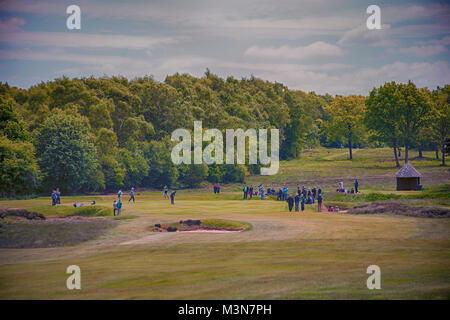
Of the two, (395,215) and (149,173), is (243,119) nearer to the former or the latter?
(149,173)

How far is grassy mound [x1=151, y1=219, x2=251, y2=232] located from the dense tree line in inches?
1558

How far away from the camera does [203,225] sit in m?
50.8

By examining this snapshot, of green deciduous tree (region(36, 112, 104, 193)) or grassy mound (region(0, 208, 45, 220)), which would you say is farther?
green deciduous tree (region(36, 112, 104, 193))

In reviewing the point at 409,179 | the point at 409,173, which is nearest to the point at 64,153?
the point at 409,173

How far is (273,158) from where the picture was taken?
471 ft

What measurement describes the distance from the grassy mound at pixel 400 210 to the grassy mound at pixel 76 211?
2789cm

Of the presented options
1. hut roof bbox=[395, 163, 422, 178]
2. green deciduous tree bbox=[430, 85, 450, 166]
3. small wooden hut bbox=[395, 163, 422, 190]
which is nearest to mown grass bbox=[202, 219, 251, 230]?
hut roof bbox=[395, 163, 422, 178]

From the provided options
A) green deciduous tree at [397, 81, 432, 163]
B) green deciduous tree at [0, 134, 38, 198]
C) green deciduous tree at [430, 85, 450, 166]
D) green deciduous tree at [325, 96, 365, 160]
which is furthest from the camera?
green deciduous tree at [325, 96, 365, 160]

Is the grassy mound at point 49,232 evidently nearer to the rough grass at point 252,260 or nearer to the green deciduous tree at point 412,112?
the rough grass at point 252,260

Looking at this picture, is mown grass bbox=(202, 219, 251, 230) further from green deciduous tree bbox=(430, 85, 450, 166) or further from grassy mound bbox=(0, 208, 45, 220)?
green deciduous tree bbox=(430, 85, 450, 166)

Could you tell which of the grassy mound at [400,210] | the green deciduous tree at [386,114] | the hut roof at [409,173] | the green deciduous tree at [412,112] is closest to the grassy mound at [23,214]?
the grassy mound at [400,210]

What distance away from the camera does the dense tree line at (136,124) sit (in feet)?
294

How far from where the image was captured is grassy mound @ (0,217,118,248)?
42.5 meters
